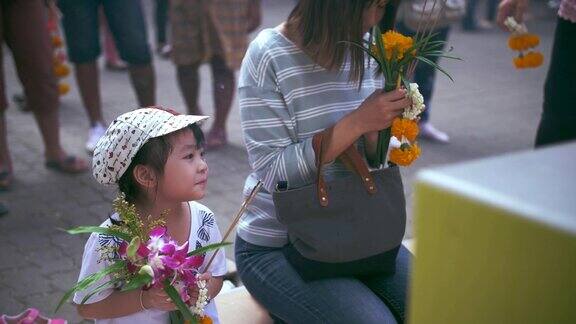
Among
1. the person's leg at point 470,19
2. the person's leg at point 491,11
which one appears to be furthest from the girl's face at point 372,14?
the person's leg at point 491,11

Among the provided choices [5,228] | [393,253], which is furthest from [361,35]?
[5,228]

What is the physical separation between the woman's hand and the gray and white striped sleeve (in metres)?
1.29

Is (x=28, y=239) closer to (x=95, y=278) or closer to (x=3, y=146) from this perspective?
(x=3, y=146)

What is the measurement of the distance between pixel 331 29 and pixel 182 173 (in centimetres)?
58

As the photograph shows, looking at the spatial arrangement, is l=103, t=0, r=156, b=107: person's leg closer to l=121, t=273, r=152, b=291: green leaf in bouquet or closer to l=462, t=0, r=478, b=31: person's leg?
l=121, t=273, r=152, b=291: green leaf in bouquet

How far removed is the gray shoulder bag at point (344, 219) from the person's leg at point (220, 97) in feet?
10.0

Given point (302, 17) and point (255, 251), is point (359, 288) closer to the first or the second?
point (255, 251)

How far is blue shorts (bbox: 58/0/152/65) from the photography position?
15.0ft

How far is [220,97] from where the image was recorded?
17.1 feet

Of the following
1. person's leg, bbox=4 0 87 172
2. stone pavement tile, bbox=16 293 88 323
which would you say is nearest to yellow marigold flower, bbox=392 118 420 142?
stone pavement tile, bbox=16 293 88 323

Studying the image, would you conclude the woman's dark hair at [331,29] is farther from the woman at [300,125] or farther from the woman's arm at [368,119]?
the woman's arm at [368,119]

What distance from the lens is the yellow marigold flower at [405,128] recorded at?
6.83 feet

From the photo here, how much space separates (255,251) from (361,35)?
27.3 inches

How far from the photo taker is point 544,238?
833 mm
